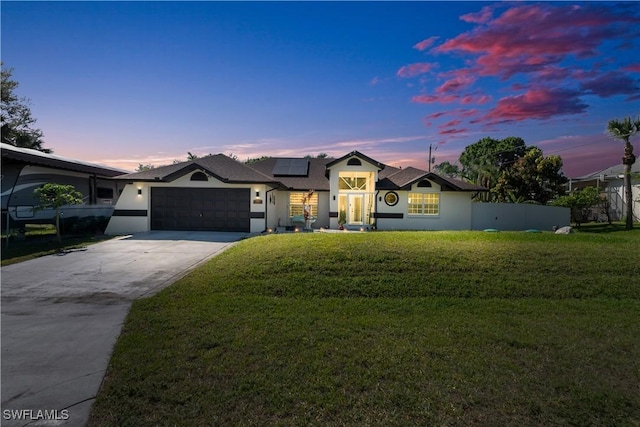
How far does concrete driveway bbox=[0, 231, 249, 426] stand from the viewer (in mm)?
3504

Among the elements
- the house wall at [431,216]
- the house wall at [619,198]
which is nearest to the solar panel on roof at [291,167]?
the house wall at [431,216]

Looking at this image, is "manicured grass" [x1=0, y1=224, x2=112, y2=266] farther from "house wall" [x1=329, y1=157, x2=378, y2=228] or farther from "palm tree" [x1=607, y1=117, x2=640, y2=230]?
"palm tree" [x1=607, y1=117, x2=640, y2=230]

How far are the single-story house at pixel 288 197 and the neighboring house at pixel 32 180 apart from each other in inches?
95.7

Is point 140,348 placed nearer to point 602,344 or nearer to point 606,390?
point 606,390

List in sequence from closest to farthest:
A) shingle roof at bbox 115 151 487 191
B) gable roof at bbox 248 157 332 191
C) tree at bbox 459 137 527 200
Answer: shingle roof at bbox 115 151 487 191
gable roof at bbox 248 157 332 191
tree at bbox 459 137 527 200

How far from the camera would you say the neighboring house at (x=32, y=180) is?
14.3 meters

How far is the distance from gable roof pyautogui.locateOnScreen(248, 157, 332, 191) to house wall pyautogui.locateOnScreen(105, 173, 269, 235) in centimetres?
270

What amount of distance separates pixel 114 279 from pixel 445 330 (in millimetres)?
8064

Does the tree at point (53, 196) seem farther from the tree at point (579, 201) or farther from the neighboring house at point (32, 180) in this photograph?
the tree at point (579, 201)

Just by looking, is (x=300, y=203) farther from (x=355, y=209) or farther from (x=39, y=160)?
(x=39, y=160)

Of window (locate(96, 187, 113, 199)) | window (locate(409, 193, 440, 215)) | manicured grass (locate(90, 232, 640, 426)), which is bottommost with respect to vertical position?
manicured grass (locate(90, 232, 640, 426))

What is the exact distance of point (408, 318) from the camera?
610 centimetres

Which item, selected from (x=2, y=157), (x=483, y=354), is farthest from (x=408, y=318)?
(x=2, y=157)

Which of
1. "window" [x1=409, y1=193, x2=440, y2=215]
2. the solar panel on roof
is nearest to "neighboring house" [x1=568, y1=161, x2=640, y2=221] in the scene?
"window" [x1=409, y1=193, x2=440, y2=215]
